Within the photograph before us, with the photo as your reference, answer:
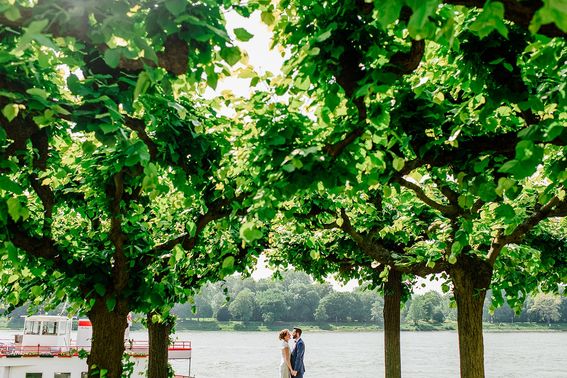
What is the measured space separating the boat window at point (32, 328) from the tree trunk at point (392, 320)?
32.6 m

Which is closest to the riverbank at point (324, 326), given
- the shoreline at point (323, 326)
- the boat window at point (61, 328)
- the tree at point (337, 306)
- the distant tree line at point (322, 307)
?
the shoreline at point (323, 326)

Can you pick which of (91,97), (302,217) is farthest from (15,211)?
(302,217)

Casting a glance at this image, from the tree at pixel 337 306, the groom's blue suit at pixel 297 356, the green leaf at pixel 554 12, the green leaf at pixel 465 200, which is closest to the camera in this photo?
the green leaf at pixel 554 12

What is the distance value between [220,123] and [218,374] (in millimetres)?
54751

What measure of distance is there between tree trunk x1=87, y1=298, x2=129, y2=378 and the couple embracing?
5976mm

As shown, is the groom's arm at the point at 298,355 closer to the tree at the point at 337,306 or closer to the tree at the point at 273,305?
the tree at the point at 273,305

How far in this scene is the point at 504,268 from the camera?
1010 cm

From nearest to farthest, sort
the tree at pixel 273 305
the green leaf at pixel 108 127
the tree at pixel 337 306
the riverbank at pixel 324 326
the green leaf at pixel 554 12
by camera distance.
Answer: the green leaf at pixel 554 12 → the green leaf at pixel 108 127 → the tree at pixel 273 305 → the tree at pixel 337 306 → the riverbank at pixel 324 326

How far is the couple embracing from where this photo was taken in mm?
13531

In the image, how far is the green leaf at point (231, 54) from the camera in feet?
12.8

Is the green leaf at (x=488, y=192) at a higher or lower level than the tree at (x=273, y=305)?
higher

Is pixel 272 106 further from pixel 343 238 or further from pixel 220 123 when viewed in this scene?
pixel 343 238

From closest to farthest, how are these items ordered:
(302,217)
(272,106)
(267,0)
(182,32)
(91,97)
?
1. (182,32)
2. (91,97)
3. (267,0)
4. (272,106)
5. (302,217)

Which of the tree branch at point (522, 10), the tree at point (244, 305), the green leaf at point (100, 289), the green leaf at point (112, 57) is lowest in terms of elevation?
the tree at point (244, 305)
